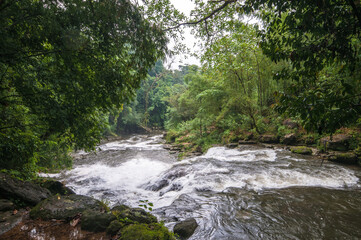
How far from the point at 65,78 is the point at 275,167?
27.7 ft

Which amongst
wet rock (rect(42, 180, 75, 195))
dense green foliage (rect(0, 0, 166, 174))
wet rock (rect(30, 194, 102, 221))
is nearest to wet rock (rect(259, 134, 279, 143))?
dense green foliage (rect(0, 0, 166, 174))

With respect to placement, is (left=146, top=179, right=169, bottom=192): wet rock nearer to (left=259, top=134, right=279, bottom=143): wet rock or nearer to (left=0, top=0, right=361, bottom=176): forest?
(left=0, top=0, right=361, bottom=176): forest

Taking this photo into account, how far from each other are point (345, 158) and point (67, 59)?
10.7 m

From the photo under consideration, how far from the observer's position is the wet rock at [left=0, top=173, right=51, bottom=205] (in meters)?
3.74

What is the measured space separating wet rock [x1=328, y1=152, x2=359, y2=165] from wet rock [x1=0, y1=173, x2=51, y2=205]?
10.9 m

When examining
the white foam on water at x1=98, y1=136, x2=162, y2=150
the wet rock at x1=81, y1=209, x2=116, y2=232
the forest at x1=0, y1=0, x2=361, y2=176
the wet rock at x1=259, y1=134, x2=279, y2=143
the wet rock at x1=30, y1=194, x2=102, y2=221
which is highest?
the forest at x1=0, y1=0, x2=361, y2=176

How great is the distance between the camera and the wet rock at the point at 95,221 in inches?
125

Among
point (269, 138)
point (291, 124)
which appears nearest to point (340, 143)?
point (291, 124)

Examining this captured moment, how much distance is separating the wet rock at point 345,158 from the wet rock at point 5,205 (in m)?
11.2

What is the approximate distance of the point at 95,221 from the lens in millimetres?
3260

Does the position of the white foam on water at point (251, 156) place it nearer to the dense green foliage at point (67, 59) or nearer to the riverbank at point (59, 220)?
the riverbank at point (59, 220)

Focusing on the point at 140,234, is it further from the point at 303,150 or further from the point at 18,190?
the point at 303,150

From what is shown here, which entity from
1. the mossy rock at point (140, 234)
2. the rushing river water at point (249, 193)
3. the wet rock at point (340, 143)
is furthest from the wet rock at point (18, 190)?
the wet rock at point (340, 143)

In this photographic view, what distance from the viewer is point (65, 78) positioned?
3055mm
